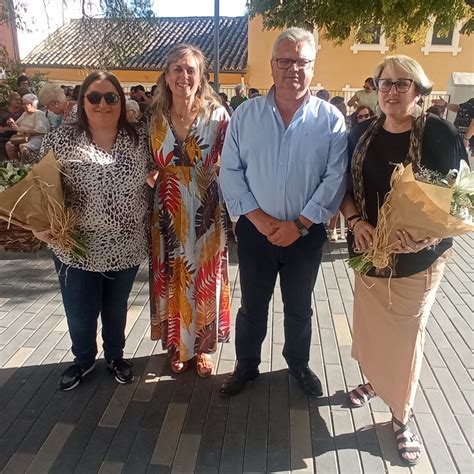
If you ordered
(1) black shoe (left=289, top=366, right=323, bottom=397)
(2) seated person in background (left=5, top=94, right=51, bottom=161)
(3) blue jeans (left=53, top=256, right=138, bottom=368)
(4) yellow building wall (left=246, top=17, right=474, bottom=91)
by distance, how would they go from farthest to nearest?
1. (4) yellow building wall (left=246, top=17, right=474, bottom=91)
2. (2) seated person in background (left=5, top=94, right=51, bottom=161)
3. (1) black shoe (left=289, top=366, right=323, bottom=397)
4. (3) blue jeans (left=53, top=256, right=138, bottom=368)

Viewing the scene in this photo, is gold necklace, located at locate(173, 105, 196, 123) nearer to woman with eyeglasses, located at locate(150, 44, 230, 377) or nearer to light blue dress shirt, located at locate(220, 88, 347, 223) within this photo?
woman with eyeglasses, located at locate(150, 44, 230, 377)

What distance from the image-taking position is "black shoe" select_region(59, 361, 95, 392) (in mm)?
2957

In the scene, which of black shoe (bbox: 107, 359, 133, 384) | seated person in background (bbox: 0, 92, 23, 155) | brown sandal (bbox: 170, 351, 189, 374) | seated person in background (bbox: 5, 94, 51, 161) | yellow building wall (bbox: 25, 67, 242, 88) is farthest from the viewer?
yellow building wall (bbox: 25, 67, 242, 88)

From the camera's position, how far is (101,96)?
2490mm

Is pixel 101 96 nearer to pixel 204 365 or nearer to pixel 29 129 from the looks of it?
pixel 204 365

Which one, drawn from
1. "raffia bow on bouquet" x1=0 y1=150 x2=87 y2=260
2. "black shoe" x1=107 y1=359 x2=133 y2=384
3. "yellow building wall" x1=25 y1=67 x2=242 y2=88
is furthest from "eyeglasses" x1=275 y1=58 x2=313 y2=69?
"yellow building wall" x1=25 y1=67 x2=242 y2=88

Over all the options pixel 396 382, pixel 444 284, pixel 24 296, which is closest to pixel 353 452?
pixel 396 382

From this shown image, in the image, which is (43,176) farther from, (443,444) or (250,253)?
(443,444)

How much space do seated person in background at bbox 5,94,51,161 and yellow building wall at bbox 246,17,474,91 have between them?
15496mm

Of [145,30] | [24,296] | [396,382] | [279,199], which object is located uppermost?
[145,30]

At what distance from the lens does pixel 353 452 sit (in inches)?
98.4

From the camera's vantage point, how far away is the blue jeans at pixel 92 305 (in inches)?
109

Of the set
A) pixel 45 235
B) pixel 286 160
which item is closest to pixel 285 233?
pixel 286 160

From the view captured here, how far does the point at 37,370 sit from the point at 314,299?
8.03 feet
